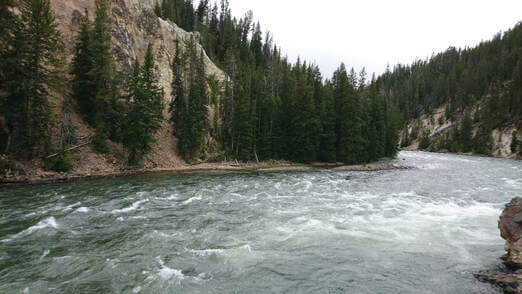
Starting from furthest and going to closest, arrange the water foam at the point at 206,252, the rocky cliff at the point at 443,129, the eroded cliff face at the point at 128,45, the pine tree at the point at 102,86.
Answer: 1. the rocky cliff at the point at 443,129
2. the pine tree at the point at 102,86
3. the eroded cliff face at the point at 128,45
4. the water foam at the point at 206,252

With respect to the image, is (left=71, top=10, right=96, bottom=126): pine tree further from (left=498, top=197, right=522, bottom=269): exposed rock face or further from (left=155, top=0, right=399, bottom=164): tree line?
(left=498, top=197, right=522, bottom=269): exposed rock face

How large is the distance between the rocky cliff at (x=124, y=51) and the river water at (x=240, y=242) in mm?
7879

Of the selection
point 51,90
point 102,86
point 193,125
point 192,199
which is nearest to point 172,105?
point 193,125

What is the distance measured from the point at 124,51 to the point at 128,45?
2.34 meters

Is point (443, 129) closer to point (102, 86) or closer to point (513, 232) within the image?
point (513, 232)

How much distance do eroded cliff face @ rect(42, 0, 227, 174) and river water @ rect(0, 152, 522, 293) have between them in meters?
9.02

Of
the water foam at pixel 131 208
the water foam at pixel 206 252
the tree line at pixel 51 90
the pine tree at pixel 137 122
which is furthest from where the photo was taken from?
the pine tree at pixel 137 122

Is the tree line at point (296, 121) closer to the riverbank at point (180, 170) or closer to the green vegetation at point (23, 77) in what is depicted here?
the riverbank at point (180, 170)

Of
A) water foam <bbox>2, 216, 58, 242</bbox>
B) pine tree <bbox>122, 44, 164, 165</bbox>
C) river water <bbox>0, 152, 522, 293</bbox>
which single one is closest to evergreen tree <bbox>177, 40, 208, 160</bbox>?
pine tree <bbox>122, 44, 164, 165</bbox>

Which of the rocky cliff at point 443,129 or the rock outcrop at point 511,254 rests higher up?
the rocky cliff at point 443,129

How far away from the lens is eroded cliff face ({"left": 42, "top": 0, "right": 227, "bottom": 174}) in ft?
93.0

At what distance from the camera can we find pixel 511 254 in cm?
820

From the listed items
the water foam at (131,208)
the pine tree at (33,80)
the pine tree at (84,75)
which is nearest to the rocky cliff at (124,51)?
the pine tree at (84,75)

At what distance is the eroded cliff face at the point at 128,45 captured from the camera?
28.4 m
